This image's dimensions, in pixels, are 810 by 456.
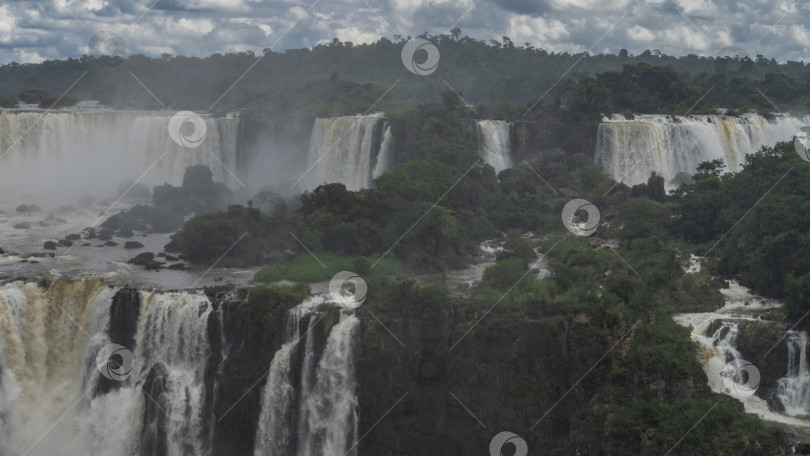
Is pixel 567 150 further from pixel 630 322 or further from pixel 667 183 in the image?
pixel 630 322

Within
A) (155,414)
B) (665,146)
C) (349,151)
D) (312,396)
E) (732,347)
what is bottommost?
(155,414)

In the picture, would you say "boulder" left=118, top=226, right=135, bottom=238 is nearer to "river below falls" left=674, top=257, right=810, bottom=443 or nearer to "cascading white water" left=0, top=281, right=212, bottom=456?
"cascading white water" left=0, top=281, right=212, bottom=456

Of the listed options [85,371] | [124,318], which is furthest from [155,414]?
[124,318]

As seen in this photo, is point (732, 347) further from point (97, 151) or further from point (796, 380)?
point (97, 151)

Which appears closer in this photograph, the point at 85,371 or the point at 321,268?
the point at 85,371

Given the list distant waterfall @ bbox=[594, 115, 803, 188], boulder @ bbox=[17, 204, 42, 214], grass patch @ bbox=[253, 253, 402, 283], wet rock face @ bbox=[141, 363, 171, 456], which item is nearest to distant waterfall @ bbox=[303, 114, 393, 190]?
distant waterfall @ bbox=[594, 115, 803, 188]

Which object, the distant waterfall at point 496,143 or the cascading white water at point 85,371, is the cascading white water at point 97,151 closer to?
the distant waterfall at point 496,143

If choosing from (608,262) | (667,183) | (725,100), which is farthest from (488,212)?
(725,100)
